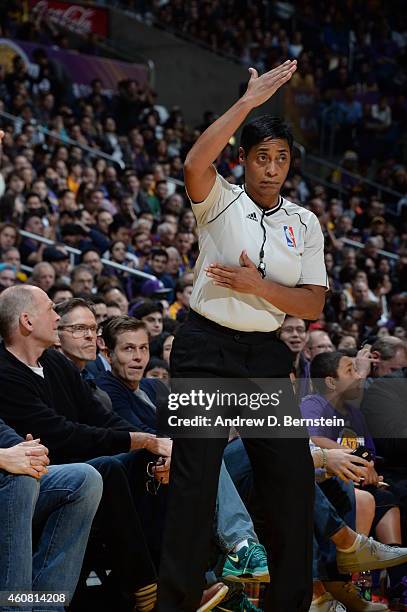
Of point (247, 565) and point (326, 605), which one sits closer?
point (247, 565)

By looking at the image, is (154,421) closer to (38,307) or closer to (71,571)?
(38,307)

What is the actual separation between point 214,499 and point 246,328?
0.50 metres

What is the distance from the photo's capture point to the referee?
2.79m

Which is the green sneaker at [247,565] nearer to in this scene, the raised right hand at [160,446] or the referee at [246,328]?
the raised right hand at [160,446]

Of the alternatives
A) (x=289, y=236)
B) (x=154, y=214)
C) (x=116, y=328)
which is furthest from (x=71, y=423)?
(x=154, y=214)

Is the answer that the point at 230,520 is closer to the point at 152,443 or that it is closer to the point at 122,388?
the point at 152,443

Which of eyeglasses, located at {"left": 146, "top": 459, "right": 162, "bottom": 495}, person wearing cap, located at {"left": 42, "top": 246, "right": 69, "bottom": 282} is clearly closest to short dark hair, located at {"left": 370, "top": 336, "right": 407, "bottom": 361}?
eyeglasses, located at {"left": 146, "top": 459, "right": 162, "bottom": 495}

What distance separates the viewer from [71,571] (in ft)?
10.4

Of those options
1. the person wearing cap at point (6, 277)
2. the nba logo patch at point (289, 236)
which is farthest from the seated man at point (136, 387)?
the person wearing cap at point (6, 277)

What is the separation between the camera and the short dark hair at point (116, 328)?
14.9 feet

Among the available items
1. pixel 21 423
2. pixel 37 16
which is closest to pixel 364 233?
pixel 37 16

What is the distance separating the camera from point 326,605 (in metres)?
3.85

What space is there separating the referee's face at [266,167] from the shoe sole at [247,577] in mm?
1367

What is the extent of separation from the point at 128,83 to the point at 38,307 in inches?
467
